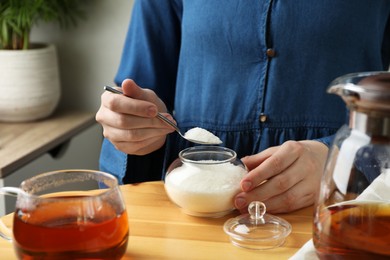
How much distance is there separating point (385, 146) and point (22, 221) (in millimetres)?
350

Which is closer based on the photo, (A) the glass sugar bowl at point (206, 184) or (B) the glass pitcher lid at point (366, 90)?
(B) the glass pitcher lid at point (366, 90)

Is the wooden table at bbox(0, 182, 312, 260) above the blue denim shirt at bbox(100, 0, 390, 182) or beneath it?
beneath

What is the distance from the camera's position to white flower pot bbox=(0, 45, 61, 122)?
1.67 m

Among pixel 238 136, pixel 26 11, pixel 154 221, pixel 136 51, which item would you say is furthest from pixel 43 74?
pixel 154 221

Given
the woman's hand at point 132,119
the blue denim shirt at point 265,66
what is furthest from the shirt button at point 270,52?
the woman's hand at point 132,119

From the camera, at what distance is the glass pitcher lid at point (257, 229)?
2.13ft

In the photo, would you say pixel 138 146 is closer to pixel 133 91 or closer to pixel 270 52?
pixel 133 91

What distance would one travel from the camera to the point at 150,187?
835 millimetres

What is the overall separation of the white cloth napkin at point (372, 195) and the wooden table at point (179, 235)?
0.03 metres

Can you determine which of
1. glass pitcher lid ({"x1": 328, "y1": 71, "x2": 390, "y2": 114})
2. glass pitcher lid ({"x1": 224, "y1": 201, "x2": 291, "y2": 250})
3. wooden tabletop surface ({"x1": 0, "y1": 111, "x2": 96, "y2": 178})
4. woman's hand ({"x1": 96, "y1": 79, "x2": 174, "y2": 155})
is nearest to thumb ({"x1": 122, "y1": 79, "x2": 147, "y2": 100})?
woman's hand ({"x1": 96, "y1": 79, "x2": 174, "y2": 155})

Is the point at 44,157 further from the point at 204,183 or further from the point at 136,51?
the point at 204,183

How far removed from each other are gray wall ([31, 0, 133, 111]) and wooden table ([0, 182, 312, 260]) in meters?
1.13

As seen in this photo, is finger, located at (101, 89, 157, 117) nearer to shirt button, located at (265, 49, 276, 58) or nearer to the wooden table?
the wooden table

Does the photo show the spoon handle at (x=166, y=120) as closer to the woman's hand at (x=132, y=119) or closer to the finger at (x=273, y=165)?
the woman's hand at (x=132, y=119)
